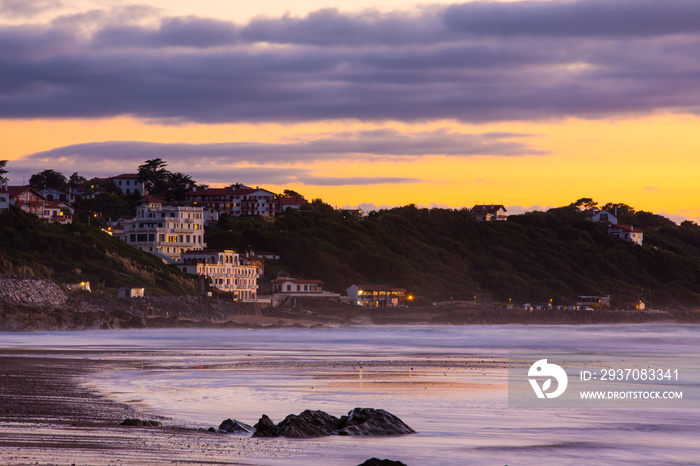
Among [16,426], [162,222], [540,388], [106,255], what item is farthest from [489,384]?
[162,222]

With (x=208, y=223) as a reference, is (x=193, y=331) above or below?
below

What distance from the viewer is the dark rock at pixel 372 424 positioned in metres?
17.4

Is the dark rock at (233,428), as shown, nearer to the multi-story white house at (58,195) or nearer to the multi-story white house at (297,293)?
the multi-story white house at (297,293)

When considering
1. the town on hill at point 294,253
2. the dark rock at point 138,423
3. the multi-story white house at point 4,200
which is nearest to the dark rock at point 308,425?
the dark rock at point 138,423

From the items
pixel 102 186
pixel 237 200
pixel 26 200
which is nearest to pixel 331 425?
pixel 26 200

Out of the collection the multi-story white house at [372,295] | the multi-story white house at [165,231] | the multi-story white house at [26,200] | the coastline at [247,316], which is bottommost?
the coastline at [247,316]

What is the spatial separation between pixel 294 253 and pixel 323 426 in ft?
419

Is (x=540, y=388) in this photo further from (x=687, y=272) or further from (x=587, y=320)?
(x=687, y=272)

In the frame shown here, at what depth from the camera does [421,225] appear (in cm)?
18888

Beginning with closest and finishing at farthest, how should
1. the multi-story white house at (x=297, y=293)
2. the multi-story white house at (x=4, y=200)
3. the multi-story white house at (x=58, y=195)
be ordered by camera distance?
1. the multi-story white house at (x=4, y=200)
2. the multi-story white house at (x=297, y=293)
3. the multi-story white house at (x=58, y=195)

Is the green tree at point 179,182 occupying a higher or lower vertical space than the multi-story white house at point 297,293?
higher

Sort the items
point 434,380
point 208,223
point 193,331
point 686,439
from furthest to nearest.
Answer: point 208,223, point 193,331, point 434,380, point 686,439

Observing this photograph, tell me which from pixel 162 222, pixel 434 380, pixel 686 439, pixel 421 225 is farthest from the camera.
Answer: pixel 421 225

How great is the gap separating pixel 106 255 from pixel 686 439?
95024 mm
